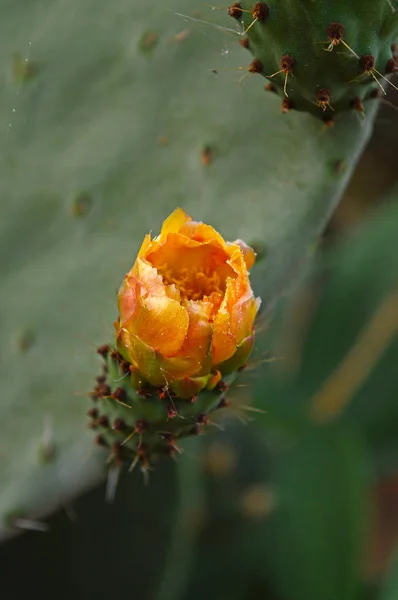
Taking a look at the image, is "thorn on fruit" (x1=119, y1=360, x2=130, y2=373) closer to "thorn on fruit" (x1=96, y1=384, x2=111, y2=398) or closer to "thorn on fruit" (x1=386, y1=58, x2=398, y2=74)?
"thorn on fruit" (x1=96, y1=384, x2=111, y2=398)

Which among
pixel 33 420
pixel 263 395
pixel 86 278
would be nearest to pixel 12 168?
pixel 86 278

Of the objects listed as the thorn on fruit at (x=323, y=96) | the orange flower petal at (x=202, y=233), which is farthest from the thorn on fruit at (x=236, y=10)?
the orange flower petal at (x=202, y=233)

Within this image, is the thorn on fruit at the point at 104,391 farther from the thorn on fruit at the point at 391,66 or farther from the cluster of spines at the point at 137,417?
the thorn on fruit at the point at 391,66

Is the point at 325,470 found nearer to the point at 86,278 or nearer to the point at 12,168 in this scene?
the point at 86,278

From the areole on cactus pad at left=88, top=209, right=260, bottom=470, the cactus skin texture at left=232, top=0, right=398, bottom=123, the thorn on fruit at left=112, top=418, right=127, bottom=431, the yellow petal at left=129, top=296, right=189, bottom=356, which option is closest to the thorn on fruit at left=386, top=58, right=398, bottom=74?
the cactus skin texture at left=232, top=0, right=398, bottom=123

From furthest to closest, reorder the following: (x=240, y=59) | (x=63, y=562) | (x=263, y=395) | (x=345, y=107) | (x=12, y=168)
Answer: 1. (x=263, y=395)
2. (x=63, y=562)
3. (x=12, y=168)
4. (x=240, y=59)
5. (x=345, y=107)

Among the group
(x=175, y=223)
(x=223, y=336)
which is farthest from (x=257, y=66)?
(x=223, y=336)

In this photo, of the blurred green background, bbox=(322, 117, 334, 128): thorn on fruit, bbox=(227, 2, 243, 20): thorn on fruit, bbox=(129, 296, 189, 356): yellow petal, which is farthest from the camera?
the blurred green background
